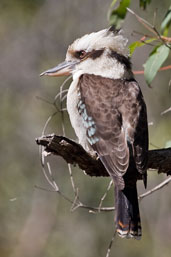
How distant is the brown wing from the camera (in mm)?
4020

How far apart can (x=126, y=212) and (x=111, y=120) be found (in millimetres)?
544

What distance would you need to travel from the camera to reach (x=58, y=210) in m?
7.54

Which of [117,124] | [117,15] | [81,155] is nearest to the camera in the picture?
[117,15]

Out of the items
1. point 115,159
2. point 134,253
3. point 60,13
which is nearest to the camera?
point 115,159

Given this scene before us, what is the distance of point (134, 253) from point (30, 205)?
120 cm

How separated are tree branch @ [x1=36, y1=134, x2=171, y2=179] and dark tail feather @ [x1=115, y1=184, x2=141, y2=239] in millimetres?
199

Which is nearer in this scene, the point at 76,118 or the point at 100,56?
the point at 76,118

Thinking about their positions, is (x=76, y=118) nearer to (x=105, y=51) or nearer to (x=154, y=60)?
(x=105, y=51)

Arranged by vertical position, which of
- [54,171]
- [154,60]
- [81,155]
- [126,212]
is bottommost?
[54,171]

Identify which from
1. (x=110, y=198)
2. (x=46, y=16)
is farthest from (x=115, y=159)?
(x=46, y=16)

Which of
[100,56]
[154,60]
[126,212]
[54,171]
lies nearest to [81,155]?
[126,212]

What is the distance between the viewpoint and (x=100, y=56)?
4.75 m

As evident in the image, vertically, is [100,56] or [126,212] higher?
[100,56]

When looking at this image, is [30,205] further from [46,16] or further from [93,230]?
[46,16]
